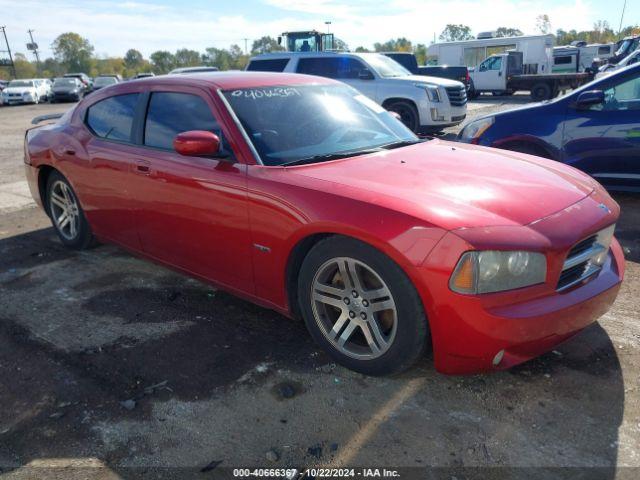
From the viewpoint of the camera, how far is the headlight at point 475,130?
6.48 m

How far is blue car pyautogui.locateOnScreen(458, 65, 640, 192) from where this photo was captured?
5.68 metres

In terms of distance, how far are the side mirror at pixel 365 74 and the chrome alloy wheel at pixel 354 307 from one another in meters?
10.0

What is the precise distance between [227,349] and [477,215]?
1.70m

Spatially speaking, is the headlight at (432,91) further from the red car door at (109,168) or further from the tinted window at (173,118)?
the tinted window at (173,118)

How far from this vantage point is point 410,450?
2393 mm

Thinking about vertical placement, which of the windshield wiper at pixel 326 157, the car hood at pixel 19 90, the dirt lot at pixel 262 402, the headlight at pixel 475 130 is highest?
the car hood at pixel 19 90

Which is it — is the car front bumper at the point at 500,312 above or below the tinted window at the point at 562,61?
below

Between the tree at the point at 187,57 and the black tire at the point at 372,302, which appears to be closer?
the black tire at the point at 372,302

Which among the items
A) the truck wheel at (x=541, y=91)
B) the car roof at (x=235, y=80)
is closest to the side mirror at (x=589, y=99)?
the car roof at (x=235, y=80)

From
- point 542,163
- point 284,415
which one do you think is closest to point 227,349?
point 284,415

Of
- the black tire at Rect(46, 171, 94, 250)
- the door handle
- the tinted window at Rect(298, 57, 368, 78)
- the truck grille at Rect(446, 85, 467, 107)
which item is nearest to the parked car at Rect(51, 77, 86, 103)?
the tinted window at Rect(298, 57, 368, 78)

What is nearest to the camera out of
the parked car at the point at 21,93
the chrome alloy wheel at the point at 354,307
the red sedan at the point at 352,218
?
the red sedan at the point at 352,218

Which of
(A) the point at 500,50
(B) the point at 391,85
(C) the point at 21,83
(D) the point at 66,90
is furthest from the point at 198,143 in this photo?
(C) the point at 21,83

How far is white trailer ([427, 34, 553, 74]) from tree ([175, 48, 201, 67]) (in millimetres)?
70593
